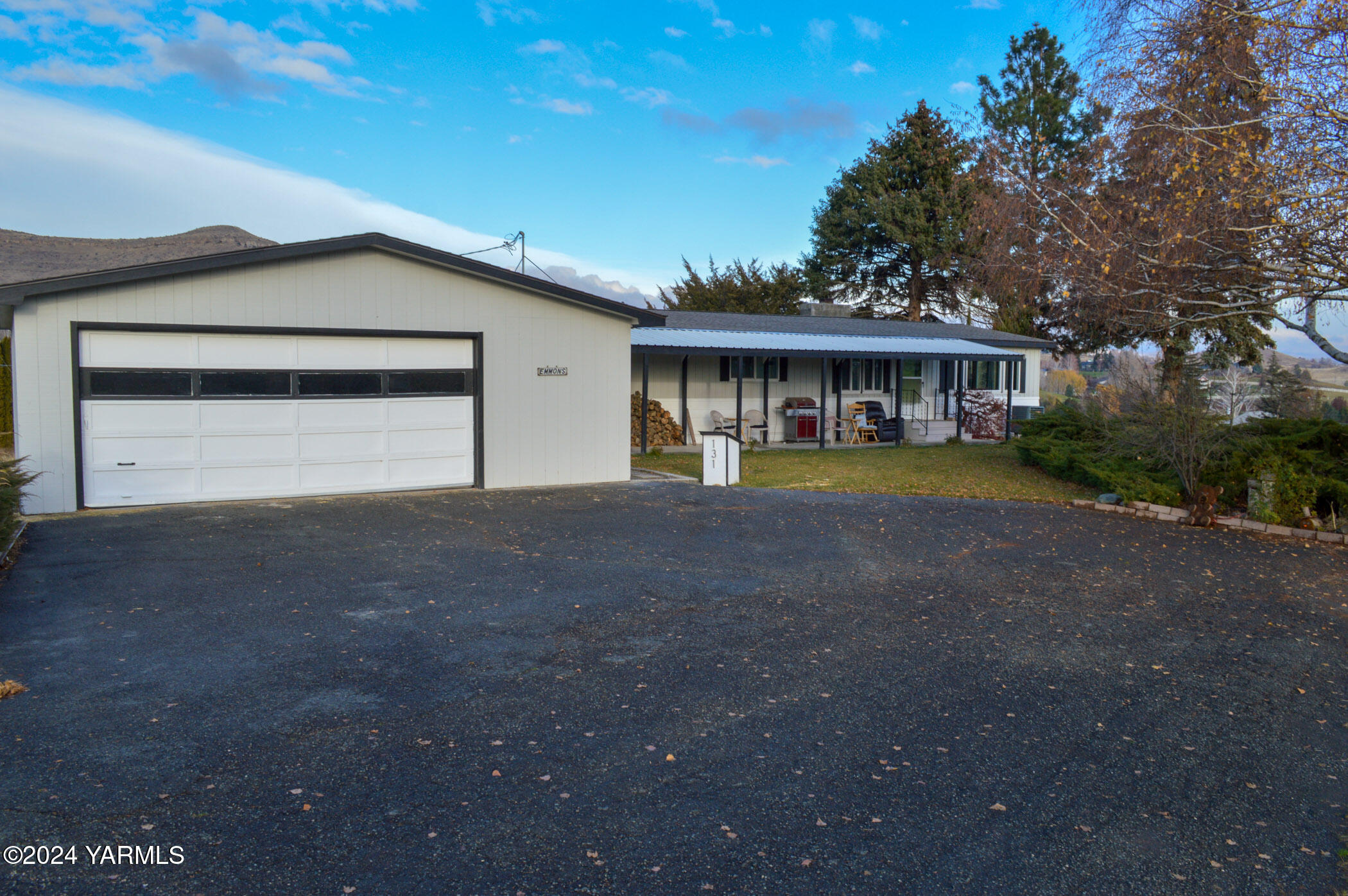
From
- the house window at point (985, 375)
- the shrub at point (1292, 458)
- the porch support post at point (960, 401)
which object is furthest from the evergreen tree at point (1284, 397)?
the house window at point (985, 375)

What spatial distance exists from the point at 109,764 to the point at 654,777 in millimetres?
2281

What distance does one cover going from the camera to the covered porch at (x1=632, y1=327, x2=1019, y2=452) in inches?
757

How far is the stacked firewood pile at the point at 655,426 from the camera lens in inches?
752

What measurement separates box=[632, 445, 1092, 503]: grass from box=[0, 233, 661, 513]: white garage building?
3.15 metres

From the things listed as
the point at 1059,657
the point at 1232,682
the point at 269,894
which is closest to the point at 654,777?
the point at 269,894

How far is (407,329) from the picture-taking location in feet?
37.7

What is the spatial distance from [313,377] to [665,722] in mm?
8499

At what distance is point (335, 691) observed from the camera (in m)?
4.54

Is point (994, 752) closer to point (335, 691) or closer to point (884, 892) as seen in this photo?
point (884, 892)

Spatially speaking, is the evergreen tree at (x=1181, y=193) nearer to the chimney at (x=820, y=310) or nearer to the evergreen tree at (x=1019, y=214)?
the evergreen tree at (x=1019, y=214)

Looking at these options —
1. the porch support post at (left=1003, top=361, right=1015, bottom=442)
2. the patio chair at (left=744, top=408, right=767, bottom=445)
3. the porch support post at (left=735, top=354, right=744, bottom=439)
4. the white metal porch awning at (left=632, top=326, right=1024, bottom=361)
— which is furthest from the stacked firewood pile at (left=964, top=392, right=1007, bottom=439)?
the porch support post at (left=735, top=354, right=744, bottom=439)

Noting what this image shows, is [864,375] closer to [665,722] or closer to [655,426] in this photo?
[655,426]

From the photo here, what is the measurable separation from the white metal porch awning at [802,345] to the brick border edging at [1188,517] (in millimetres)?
8058

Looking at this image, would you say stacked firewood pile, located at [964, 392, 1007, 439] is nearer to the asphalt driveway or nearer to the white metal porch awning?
the white metal porch awning
